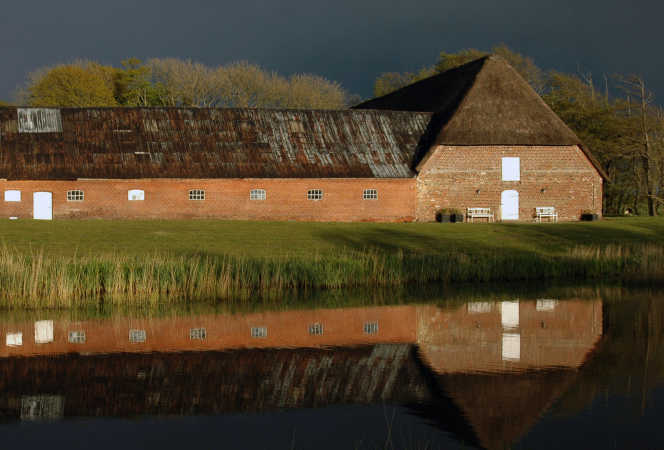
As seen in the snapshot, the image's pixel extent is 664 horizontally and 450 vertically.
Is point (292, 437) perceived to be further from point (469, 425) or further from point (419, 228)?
point (419, 228)

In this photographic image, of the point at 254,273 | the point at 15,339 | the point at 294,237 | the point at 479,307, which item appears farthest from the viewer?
the point at 294,237

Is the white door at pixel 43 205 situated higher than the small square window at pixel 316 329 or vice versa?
the white door at pixel 43 205

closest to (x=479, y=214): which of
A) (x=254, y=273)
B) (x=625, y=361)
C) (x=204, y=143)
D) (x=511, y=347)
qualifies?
(x=204, y=143)

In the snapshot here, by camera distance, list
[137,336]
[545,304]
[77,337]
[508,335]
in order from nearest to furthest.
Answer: [77,337]
[137,336]
[508,335]
[545,304]

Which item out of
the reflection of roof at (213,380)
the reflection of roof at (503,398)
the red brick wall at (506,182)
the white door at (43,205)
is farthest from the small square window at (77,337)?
the red brick wall at (506,182)

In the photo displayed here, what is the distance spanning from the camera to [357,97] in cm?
7838

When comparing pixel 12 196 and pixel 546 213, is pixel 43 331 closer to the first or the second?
pixel 12 196

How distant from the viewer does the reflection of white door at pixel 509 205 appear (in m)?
38.9

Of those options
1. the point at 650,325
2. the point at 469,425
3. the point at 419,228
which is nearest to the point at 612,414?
the point at 469,425

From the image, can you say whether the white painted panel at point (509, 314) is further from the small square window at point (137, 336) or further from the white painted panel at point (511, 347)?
the small square window at point (137, 336)

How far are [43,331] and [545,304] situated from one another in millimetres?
11145

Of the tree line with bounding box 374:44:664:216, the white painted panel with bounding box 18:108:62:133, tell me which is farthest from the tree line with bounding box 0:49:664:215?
the white painted panel with bounding box 18:108:62:133

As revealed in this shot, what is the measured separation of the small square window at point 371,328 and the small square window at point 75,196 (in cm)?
2250

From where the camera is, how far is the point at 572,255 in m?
24.2
